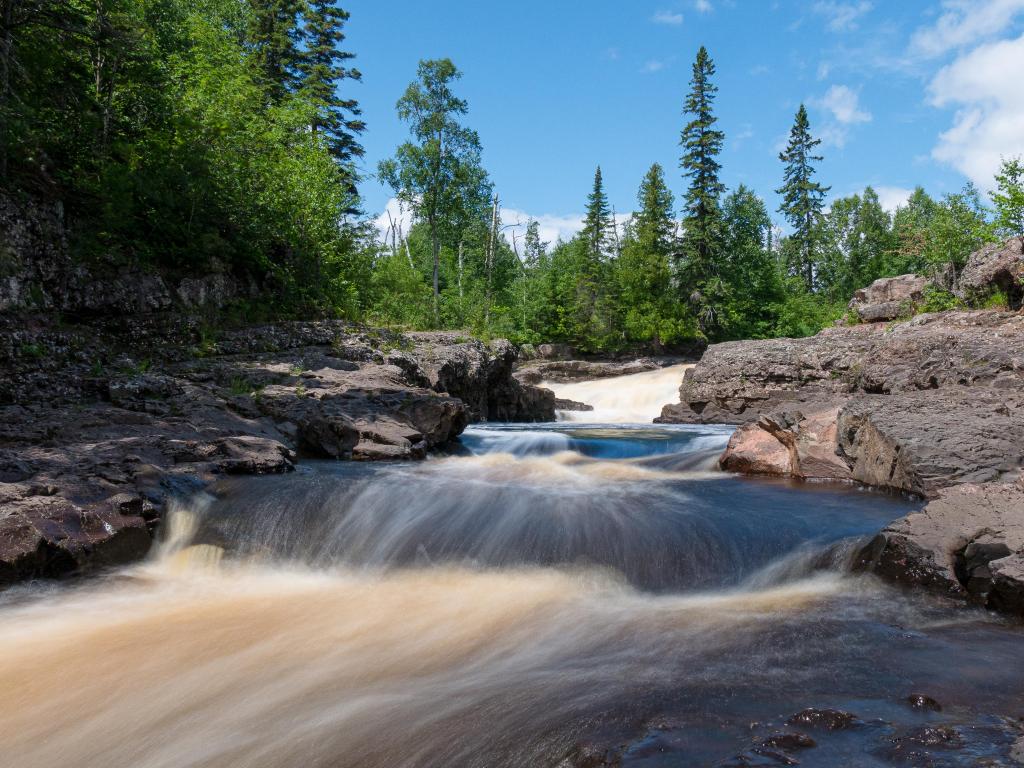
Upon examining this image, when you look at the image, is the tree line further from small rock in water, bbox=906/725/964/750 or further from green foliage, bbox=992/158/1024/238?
small rock in water, bbox=906/725/964/750

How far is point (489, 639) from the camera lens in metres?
4.30

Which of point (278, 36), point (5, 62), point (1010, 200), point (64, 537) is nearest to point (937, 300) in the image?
point (1010, 200)

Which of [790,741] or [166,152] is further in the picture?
[166,152]

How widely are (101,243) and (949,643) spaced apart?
47.0 feet

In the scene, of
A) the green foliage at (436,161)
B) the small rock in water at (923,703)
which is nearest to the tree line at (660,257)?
the green foliage at (436,161)

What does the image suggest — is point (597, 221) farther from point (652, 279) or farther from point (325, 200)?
point (325, 200)

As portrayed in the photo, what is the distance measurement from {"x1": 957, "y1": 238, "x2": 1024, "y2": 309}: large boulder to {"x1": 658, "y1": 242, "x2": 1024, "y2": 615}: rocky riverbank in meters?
0.10

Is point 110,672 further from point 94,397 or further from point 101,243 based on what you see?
point 101,243

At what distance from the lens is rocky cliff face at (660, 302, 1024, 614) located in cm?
455

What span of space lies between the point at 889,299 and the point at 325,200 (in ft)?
75.4

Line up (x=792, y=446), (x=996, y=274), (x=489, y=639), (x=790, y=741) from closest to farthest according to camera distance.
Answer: (x=790, y=741)
(x=489, y=639)
(x=792, y=446)
(x=996, y=274)

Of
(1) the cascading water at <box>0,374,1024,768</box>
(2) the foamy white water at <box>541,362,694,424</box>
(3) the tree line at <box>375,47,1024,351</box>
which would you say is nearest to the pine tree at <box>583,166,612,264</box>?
(3) the tree line at <box>375,47,1024,351</box>

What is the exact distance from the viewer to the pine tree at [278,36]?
26.3 m

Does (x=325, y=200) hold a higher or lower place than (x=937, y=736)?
higher
